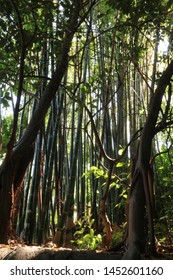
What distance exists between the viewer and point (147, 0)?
1938mm

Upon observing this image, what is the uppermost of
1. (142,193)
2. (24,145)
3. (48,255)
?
(24,145)

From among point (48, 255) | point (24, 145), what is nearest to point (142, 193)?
point (48, 255)

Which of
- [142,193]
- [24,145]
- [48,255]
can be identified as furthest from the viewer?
[24,145]

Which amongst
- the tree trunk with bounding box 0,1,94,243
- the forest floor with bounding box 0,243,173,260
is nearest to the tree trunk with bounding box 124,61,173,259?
the forest floor with bounding box 0,243,173,260

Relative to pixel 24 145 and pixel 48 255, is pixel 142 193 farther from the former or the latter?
pixel 24 145

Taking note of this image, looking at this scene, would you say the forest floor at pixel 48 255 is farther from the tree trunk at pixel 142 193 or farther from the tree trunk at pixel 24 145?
the tree trunk at pixel 24 145

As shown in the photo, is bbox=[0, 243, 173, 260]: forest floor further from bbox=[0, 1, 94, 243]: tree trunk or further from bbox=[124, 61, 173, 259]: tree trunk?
bbox=[0, 1, 94, 243]: tree trunk

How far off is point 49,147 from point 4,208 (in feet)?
3.95

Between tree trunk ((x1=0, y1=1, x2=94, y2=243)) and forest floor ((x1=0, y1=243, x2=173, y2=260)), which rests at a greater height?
tree trunk ((x1=0, y1=1, x2=94, y2=243))

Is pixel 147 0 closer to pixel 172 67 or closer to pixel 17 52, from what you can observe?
pixel 172 67

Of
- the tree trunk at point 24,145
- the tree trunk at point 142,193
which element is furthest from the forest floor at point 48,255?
the tree trunk at point 24,145

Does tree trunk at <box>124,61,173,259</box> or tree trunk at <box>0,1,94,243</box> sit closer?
tree trunk at <box>124,61,173,259</box>
